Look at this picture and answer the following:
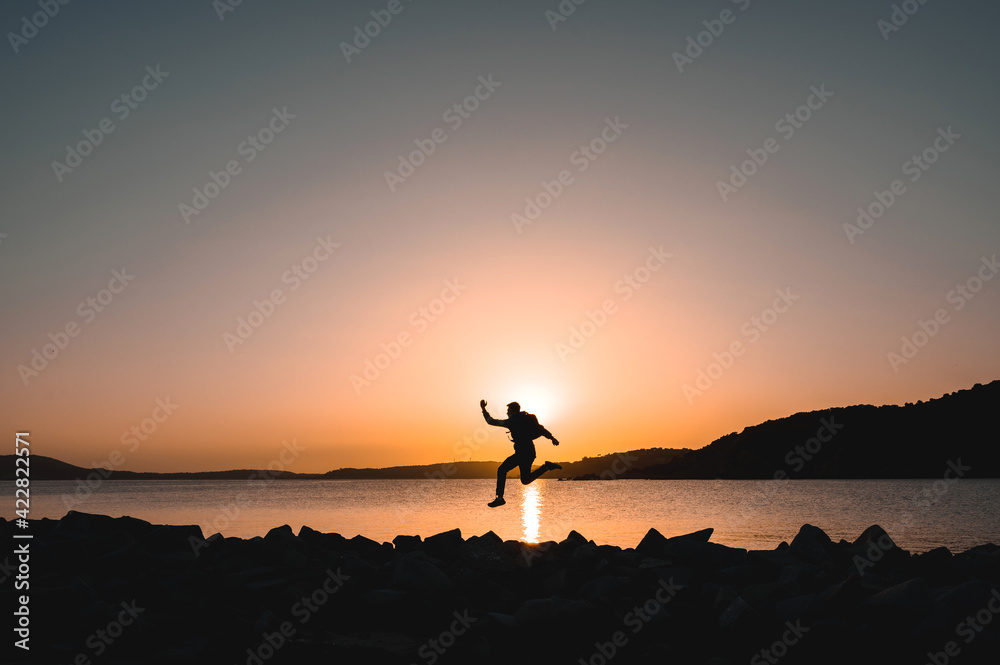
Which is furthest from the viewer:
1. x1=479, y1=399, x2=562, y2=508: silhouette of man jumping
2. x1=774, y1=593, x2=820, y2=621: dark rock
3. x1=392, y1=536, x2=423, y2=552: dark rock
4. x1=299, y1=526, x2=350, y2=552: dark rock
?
x1=299, y1=526, x2=350, y2=552: dark rock

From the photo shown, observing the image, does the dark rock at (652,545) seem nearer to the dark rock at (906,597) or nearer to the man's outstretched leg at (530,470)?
the man's outstretched leg at (530,470)

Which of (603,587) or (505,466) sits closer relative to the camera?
(603,587)

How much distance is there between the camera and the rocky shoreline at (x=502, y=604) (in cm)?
945

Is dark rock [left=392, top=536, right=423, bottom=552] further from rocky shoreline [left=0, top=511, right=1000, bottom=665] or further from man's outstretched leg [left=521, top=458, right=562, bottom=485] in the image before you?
man's outstretched leg [left=521, top=458, right=562, bottom=485]

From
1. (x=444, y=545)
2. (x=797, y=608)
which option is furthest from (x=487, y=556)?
(x=797, y=608)

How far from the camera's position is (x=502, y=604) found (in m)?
11.2

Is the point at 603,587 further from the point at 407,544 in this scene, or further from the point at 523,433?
the point at 407,544

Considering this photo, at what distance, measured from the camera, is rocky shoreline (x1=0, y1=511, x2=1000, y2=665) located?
9.45 m

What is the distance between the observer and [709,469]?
197 metres

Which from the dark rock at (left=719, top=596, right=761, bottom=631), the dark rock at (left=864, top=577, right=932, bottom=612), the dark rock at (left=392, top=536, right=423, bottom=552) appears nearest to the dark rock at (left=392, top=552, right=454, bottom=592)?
the dark rock at (left=392, top=536, right=423, bottom=552)

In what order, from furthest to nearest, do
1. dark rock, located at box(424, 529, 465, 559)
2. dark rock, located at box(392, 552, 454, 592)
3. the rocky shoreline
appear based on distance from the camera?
1. dark rock, located at box(424, 529, 465, 559)
2. dark rock, located at box(392, 552, 454, 592)
3. the rocky shoreline

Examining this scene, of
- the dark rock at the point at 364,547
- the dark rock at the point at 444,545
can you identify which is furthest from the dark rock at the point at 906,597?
the dark rock at the point at 364,547

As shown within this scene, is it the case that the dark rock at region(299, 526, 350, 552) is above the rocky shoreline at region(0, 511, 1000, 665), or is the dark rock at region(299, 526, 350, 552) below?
above

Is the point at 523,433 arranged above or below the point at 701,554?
above
